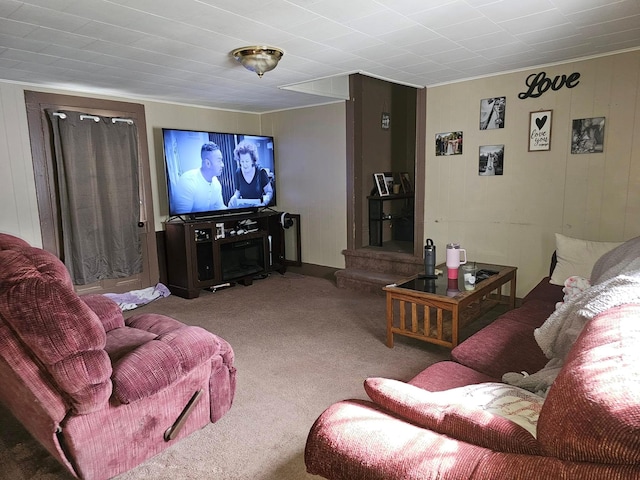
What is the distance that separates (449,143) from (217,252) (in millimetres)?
2740

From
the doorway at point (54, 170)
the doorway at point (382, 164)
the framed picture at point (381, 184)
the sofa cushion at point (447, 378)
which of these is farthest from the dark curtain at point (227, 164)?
the sofa cushion at point (447, 378)

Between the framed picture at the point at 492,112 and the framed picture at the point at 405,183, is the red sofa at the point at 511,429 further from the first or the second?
the framed picture at the point at 405,183

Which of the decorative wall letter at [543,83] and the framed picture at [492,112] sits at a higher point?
the decorative wall letter at [543,83]

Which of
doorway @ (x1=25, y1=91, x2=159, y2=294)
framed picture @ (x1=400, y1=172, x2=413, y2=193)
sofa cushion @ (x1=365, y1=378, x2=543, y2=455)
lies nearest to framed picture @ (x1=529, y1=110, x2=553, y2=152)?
framed picture @ (x1=400, y1=172, x2=413, y2=193)

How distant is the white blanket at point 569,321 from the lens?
1435mm

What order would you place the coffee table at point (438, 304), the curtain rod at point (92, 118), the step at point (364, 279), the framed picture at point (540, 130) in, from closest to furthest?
the coffee table at point (438, 304)
the framed picture at point (540, 130)
the curtain rod at point (92, 118)
the step at point (364, 279)

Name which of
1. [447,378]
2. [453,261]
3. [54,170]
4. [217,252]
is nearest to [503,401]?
[447,378]

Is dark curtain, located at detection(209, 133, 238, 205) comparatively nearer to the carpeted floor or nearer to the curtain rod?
the curtain rod

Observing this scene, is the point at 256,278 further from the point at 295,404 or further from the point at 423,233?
the point at 295,404

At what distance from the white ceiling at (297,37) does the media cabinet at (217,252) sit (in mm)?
1555

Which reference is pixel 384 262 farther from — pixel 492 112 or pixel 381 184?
pixel 492 112

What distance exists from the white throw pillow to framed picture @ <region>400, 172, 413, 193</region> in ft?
8.54

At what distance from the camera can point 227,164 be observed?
5.12m

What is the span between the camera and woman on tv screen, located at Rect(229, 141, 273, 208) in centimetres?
526
